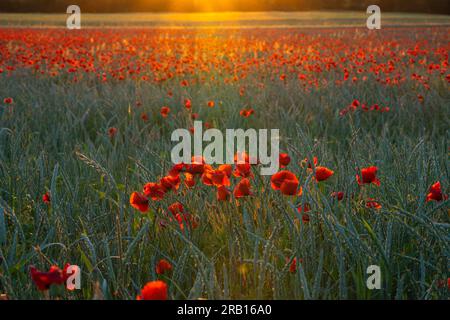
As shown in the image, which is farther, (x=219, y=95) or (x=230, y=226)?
(x=219, y=95)

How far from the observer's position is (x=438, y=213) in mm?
1761

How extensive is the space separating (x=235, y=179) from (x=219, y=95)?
259cm

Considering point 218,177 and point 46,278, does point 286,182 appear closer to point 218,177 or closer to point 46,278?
point 218,177

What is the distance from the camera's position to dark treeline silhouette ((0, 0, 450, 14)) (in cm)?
3900

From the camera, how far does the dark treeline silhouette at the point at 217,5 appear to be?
128 feet

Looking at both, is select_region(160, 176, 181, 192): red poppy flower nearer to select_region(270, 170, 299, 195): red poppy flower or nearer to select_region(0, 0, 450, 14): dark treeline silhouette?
select_region(270, 170, 299, 195): red poppy flower

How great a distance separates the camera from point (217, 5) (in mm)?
53688

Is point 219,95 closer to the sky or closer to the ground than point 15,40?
closer to the ground

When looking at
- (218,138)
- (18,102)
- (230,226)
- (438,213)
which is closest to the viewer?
(230,226)
